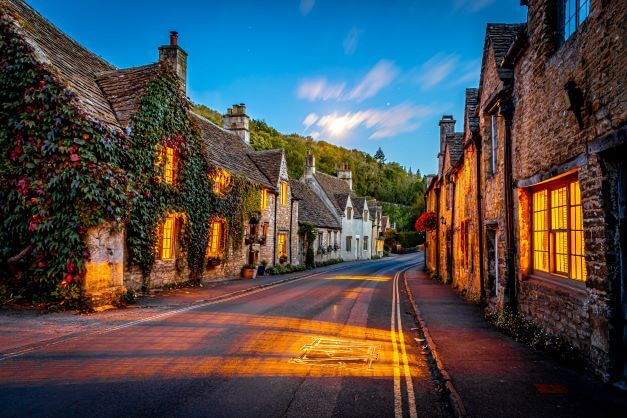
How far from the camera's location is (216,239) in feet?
70.3

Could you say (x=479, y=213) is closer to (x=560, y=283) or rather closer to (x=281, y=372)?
(x=560, y=283)

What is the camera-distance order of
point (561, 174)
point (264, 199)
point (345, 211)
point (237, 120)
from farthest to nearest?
point (345, 211)
point (237, 120)
point (264, 199)
point (561, 174)

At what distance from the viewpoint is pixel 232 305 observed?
13.5 metres

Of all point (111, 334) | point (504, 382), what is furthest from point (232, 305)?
point (504, 382)

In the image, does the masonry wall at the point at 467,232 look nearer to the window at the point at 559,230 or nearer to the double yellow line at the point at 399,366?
the double yellow line at the point at 399,366

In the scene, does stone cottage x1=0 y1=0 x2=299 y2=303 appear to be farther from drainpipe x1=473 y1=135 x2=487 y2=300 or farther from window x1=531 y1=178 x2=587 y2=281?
drainpipe x1=473 y1=135 x2=487 y2=300

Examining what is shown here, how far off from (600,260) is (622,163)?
4.79ft

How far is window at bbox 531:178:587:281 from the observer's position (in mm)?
7473

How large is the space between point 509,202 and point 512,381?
5539mm

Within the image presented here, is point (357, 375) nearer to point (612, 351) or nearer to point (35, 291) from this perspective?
point (612, 351)

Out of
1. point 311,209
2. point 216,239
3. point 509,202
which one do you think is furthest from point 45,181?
point 311,209

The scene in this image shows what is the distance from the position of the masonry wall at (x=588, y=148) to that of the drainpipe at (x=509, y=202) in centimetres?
119

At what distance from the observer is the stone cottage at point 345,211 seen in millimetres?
47438

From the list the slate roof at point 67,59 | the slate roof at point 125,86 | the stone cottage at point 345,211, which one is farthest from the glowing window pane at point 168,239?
the stone cottage at point 345,211
